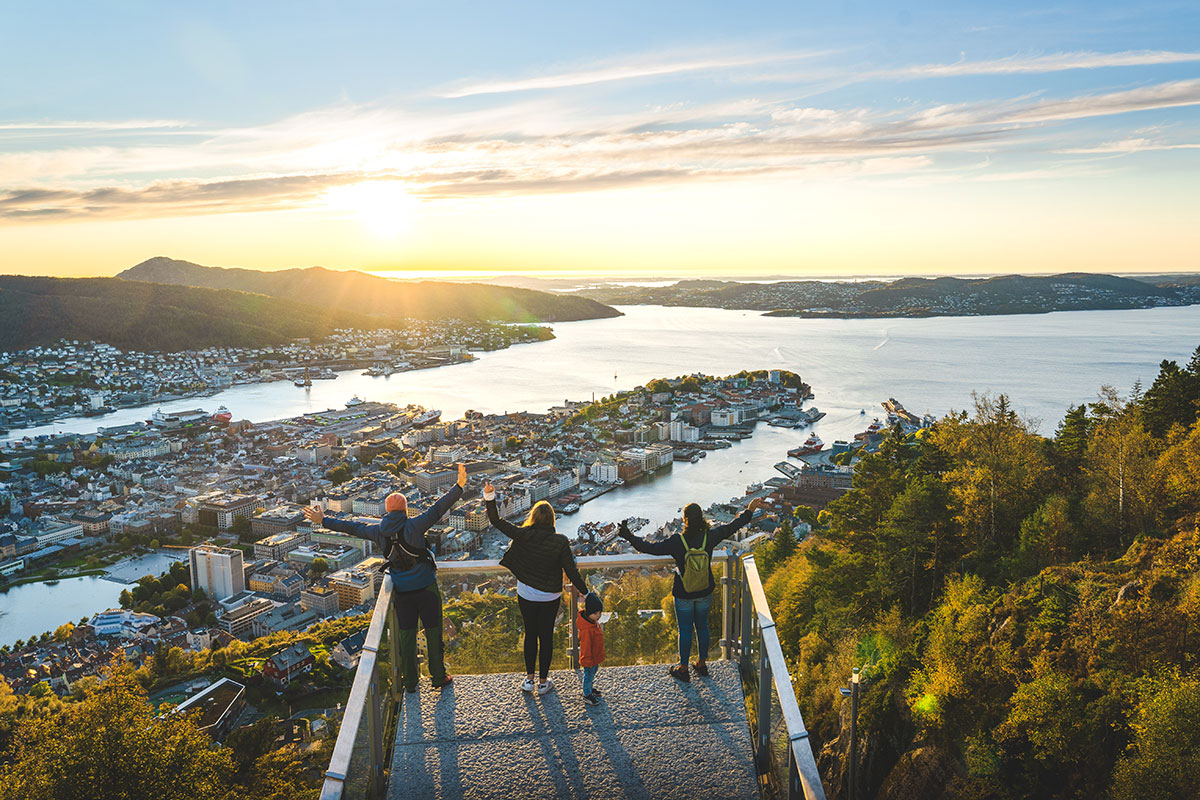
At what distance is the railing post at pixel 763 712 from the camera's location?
195cm

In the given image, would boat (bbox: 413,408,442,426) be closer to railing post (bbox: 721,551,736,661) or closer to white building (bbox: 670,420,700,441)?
white building (bbox: 670,420,700,441)

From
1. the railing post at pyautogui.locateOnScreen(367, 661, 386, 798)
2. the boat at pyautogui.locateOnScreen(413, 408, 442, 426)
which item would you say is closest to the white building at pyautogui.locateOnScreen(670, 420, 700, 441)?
the boat at pyautogui.locateOnScreen(413, 408, 442, 426)

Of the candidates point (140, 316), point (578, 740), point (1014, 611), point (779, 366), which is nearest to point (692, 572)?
point (578, 740)

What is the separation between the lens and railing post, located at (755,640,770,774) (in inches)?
76.9

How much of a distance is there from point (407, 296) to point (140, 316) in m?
33.9

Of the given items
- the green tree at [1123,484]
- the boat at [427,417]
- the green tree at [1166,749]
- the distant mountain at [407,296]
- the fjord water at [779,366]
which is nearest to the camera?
the green tree at [1166,749]

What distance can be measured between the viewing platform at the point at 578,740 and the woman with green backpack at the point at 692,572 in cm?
10

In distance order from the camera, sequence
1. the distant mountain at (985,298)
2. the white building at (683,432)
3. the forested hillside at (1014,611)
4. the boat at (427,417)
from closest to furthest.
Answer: the forested hillside at (1014,611) → the white building at (683,432) → the boat at (427,417) → the distant mountain at (985,298)

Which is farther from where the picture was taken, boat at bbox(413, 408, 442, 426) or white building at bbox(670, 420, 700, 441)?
boat at bbox(413, 408, 442, 426)

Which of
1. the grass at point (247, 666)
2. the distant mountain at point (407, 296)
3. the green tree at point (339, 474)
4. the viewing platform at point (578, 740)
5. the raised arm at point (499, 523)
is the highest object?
the distant mountain at point (407, 296)

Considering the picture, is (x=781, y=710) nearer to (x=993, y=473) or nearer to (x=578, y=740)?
(x=578, y=740)

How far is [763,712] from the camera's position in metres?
2.02

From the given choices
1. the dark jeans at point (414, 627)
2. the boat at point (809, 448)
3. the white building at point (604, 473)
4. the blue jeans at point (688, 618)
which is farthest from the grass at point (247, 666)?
the boat at point (809, 448)

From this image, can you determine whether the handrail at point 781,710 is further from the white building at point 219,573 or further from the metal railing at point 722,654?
the white building at point 219,573
